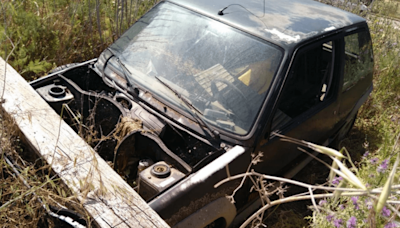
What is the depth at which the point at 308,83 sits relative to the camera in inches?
144

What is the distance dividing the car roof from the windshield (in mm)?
83

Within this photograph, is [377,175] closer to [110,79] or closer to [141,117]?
[141,117]

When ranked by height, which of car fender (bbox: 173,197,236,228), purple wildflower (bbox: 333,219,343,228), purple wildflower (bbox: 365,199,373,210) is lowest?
car fender (bbox: 173,197,236,228)

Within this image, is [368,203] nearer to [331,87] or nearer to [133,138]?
[331,87]

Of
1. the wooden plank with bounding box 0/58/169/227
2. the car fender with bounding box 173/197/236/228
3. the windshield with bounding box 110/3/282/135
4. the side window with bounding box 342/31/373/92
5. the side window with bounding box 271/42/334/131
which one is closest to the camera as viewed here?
the wooden plank with bounding box 0/58/169/227

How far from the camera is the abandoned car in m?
2.40

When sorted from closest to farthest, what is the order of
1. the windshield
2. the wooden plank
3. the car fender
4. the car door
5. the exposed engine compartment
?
the wooden plank < the car fender < the exposed engine compartment < the windshield < the car door

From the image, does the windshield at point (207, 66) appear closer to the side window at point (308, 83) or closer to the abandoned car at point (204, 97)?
the abandoned car at point (204, 97)

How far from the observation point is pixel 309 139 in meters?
3.21

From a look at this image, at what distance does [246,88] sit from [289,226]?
4.46 feet

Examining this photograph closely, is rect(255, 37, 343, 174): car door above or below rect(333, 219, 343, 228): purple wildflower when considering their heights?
above

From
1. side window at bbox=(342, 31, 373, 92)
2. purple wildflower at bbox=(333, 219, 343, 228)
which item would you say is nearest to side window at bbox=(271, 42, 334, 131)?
side window at bbox=(342, 31, 373, 92)

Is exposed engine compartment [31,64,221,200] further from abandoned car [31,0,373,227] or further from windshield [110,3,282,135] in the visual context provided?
windshield [110,3,282,135]

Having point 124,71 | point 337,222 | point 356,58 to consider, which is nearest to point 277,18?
point 356,58
